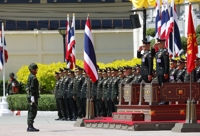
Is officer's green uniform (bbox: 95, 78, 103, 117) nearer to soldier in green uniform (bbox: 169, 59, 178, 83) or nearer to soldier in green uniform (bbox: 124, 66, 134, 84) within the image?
soldier in green uniform (bbox: 124, 66, 134, 84)

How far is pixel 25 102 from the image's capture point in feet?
100

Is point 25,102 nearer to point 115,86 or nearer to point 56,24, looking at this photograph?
point 115,86

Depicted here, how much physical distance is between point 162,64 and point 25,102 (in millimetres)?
11541

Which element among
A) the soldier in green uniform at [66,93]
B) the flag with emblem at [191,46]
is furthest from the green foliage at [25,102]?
the flag with emblem at [191,46]

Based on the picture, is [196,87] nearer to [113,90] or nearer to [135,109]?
[135,109]

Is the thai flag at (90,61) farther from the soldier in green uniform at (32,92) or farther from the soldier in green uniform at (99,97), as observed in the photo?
the soldier in green uniform at (99,97)

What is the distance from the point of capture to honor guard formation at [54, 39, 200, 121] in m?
20.1

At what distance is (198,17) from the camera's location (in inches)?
1309

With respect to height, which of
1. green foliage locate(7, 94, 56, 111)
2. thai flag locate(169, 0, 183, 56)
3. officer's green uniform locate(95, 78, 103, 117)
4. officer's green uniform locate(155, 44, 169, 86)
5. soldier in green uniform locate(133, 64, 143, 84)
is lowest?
green foliage locate(7, 94, 56, 111)

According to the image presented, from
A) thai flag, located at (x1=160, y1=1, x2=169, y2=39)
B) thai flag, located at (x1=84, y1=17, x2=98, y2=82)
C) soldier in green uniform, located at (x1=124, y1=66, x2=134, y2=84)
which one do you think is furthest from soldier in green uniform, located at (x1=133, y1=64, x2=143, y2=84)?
thai flag, located at (x1=160, y1=1, x2=169, y2=39)

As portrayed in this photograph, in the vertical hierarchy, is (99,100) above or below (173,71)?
below

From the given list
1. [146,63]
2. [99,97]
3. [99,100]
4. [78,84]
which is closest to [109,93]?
[99,97]

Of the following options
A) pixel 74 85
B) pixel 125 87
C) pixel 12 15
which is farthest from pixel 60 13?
pixel 125 87

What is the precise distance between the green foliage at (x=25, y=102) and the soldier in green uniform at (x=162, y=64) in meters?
9.99
